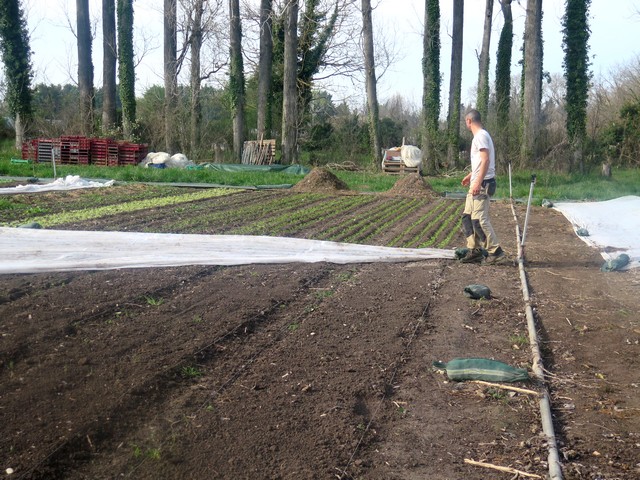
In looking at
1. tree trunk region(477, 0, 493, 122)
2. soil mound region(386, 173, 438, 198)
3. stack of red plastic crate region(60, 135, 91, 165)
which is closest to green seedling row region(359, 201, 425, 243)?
soil mound region(386, 173, 438, 198)

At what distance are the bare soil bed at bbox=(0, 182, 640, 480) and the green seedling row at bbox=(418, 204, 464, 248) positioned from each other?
1.90 meters

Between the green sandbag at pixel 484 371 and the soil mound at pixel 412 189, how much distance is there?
12659mm

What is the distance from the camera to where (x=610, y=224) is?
10.5 meters

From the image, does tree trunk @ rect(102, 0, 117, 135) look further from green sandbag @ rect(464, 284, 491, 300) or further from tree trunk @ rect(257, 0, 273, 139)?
green sandbag @ rect(464, 284, 491, 300)

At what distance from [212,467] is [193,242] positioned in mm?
5077

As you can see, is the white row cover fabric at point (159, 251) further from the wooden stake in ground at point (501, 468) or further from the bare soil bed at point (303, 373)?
the wooden stake in ground at point (501, 468)

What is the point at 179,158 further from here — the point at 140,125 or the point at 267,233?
the point at 267,233

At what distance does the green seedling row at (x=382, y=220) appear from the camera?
9.57 meters

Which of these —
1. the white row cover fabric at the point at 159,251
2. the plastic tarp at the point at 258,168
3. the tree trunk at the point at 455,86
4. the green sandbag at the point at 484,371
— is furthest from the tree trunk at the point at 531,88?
the green sandbag at the point at 484,371

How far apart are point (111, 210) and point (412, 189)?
838 centimetres

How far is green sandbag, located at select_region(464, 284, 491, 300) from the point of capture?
604 cm

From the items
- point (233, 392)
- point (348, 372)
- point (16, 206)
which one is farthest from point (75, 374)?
point (16, 206)

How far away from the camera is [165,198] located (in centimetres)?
1395

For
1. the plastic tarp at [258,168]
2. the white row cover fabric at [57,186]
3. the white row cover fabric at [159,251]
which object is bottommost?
the white row cover fabric at [159,251]
